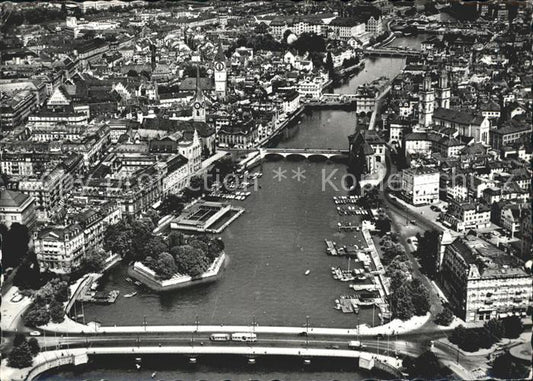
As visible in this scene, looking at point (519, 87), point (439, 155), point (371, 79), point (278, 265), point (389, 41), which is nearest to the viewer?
point (278, 265)

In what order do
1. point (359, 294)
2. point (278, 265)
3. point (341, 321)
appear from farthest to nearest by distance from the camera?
point (278, 265) < point (359, 294) < point (341, 321)

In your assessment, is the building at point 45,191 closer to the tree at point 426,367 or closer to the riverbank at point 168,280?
the riverbank at point 168,280

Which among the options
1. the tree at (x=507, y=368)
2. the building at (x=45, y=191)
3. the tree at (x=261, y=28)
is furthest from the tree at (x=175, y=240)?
the tree at (x=261, y=28)

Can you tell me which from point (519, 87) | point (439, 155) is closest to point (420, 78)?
point (519, 87)

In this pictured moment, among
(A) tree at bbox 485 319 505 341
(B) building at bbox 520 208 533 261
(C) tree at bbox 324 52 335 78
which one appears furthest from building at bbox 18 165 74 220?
(C) tree at bbox 324 52 335 78

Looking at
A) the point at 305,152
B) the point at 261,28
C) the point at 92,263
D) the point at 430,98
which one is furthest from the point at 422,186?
the point at 261,28

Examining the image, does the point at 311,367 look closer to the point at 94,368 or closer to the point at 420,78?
the point at 94,368
